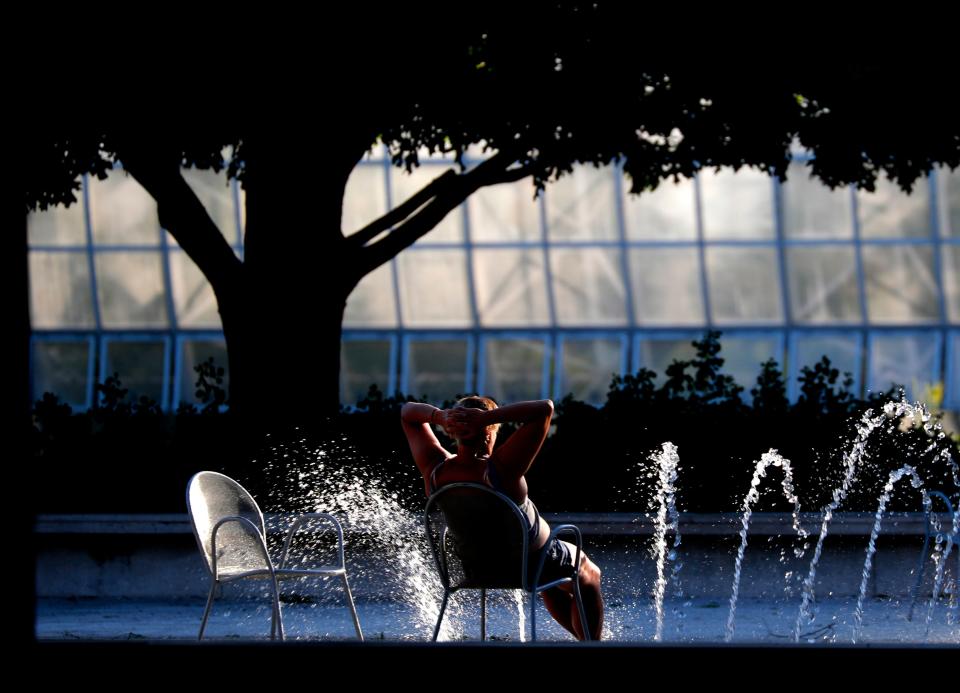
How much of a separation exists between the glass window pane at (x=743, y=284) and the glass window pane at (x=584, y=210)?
1285mm

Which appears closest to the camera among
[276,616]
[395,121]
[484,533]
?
[484,533]

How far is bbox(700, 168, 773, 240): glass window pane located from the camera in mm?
18344

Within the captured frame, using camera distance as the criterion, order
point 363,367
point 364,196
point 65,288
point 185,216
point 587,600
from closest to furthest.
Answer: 1. point 587,600
2. point 185,216
3. point 363,367
4. point 364,196
5. point 65,288

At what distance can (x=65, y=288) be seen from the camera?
19156mm

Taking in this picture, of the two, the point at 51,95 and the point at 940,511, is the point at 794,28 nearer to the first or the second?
the point at 940,511

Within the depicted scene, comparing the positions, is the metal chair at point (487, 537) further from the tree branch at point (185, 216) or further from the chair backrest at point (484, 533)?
the tree branch at point (185, 216)

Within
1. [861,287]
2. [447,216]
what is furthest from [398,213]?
[861,287]

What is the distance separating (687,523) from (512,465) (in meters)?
2.76

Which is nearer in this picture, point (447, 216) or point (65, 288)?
point (447, 216)

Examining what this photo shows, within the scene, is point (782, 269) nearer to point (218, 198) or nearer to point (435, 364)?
point (435, 364)

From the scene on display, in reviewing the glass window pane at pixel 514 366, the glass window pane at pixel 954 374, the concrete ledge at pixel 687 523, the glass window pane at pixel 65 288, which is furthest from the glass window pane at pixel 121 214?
the concrete ledge at pixel 687 523

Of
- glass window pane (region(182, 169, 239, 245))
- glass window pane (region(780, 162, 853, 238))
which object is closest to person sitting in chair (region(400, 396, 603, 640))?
glass window pane (region(780, 162, 853, 238))

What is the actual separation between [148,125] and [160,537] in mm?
2669

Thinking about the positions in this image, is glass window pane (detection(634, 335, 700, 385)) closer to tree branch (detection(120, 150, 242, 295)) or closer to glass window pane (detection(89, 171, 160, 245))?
glass window pane (detection(89, 171, 160, 245))
